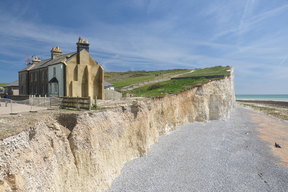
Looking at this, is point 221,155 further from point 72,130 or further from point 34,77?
point 34,77

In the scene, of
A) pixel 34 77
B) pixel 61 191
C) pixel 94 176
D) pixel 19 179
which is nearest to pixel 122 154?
pixel 94 176

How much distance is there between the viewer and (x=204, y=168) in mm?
18188

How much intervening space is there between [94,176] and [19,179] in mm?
5427

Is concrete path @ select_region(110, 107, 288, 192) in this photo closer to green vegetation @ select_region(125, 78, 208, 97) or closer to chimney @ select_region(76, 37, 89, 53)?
green vegetation @ select_region(125, 78, 208, 97)

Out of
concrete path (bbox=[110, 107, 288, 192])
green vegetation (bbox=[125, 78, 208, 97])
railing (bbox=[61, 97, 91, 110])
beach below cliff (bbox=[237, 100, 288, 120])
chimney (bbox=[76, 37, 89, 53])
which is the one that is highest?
chimney (bbox=[76, 37, 89, 53])

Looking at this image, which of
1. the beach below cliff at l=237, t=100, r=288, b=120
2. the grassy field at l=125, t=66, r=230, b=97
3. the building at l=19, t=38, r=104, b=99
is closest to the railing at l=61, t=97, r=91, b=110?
the building at l=19, t=38, r=104, b=99

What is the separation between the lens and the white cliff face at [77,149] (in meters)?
8.47

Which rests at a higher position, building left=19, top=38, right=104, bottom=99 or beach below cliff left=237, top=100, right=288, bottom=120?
building left=19, top=38, right=104, bottom=99

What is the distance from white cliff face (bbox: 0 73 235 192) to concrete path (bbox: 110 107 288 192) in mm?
1442

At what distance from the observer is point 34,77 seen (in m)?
35.7

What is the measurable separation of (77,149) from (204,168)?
38.2 ft

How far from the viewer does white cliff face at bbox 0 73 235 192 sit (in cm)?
847

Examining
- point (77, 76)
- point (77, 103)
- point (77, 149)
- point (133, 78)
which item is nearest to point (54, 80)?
point (77, 76)

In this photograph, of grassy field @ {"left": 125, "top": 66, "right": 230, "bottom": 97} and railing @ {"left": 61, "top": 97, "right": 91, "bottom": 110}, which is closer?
railing @ {"left": 61, "top": 97, "right": 91, "bottom": 110}
